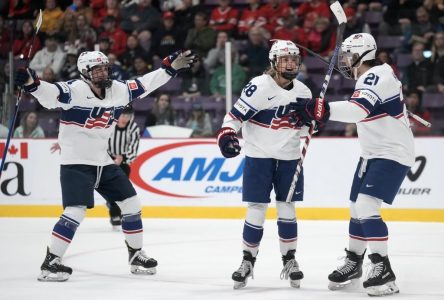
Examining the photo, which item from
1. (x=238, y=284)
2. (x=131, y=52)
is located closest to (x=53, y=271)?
(x=238, y=284)

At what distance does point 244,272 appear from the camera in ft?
19.9

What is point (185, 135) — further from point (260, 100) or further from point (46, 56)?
point (260, 100)

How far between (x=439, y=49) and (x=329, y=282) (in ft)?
16.1

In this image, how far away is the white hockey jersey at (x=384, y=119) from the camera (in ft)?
18.7

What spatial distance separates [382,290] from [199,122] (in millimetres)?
4681

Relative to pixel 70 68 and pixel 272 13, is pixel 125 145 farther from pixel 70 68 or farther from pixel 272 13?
pixel 272 13

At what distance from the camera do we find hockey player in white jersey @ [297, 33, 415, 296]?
18.6 feet

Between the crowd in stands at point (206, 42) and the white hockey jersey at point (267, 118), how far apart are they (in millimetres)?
3745

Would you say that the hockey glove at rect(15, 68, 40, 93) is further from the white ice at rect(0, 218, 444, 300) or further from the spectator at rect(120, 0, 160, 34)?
the spectator at rect(120, 0, 160, 34)

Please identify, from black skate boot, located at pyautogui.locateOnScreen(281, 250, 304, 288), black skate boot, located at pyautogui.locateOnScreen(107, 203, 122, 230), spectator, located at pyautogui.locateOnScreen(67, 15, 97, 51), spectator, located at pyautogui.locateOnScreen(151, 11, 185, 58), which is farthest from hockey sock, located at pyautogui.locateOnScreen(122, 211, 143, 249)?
spectator, located at pyautogui.locateOnScreen(151, 11, 185, 58)

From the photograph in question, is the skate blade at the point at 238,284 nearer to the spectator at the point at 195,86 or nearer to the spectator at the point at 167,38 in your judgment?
the spectator at the point at 195,86

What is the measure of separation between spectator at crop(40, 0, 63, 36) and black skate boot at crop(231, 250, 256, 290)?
6.86 metres

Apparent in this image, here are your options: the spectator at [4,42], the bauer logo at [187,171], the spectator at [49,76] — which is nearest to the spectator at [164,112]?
the bauer logo at [187,171]

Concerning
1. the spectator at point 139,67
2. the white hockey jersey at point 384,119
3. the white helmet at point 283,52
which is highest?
the white helmet at point 283,52
